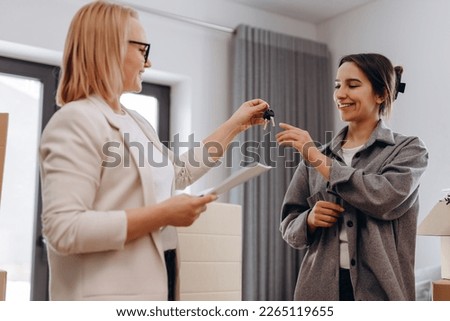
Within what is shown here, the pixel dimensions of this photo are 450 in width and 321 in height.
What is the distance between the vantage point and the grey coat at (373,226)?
1.28 m

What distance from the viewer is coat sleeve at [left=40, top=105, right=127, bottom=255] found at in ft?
3.06

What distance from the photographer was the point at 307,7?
3545mm

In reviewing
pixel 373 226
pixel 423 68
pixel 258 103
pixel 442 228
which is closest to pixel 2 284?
pixel 258 103

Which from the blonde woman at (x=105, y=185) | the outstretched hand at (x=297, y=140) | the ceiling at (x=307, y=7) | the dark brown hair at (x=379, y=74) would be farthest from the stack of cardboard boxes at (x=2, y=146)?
the ceiling at (x=307, y=7)

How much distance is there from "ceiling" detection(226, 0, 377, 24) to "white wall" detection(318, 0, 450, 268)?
12 centimetres

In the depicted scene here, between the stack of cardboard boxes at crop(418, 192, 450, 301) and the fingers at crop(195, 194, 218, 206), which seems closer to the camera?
the fingers at crop(195, 194, 218, 206)

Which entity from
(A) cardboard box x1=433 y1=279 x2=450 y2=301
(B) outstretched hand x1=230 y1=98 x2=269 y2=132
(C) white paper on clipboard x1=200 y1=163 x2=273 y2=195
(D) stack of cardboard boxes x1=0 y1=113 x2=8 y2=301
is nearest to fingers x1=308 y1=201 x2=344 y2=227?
(B) outstretched hand x1=230 y1=98 x2=269 y2=132

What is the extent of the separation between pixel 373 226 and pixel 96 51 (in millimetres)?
700

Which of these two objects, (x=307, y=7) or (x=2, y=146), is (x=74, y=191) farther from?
(x=307, y=7)

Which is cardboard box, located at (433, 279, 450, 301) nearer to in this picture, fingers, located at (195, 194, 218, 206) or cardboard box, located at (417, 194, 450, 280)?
cardboard box, located at (417, 194, 450, 280)

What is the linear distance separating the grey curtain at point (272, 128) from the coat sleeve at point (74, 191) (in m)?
2.23
